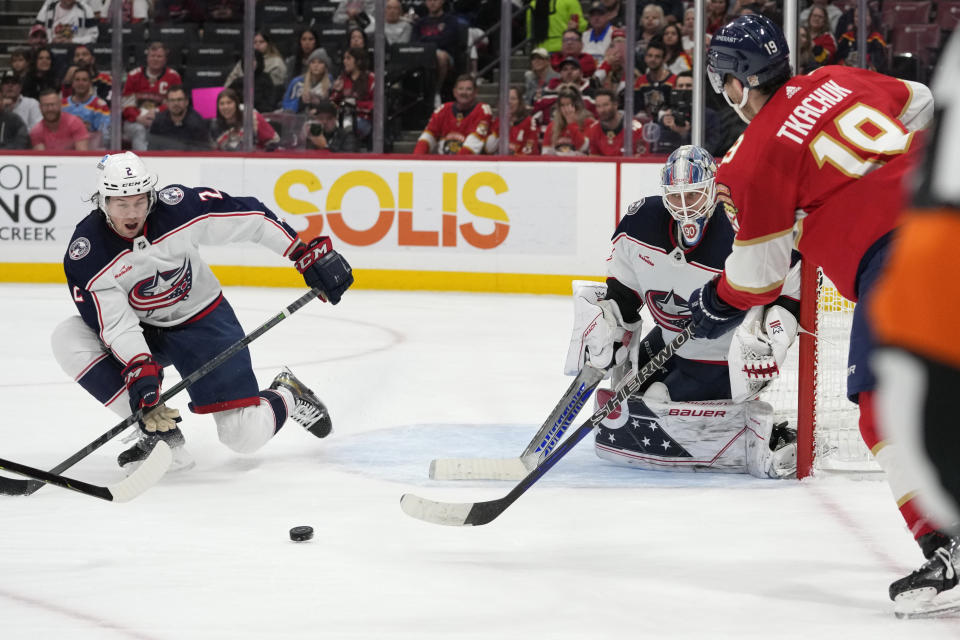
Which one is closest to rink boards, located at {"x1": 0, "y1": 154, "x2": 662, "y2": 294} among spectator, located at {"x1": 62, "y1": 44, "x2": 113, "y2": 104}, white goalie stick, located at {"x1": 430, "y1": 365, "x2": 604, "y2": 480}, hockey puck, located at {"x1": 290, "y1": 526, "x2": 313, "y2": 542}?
spectator, located at {"x1": 62, "y1": 44, "x2": 113, "y2": 104}

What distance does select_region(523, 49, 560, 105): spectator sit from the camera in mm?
7656

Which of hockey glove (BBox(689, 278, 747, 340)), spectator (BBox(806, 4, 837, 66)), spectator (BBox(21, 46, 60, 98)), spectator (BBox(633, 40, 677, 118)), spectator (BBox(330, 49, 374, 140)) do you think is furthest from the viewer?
spectator (BBox(21, 46, 60, 98))

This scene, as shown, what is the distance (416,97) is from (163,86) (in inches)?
64.1

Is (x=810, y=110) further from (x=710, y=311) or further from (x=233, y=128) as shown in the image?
(x=233, y=128)

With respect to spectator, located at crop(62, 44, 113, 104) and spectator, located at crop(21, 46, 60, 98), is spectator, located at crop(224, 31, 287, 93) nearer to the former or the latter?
spectator, located at crop(62, 44, 113, 104)

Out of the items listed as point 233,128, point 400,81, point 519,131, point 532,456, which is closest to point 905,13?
point 519,131

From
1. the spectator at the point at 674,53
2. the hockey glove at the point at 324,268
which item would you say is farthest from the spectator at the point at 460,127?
the hockey glove at the point at 324,268

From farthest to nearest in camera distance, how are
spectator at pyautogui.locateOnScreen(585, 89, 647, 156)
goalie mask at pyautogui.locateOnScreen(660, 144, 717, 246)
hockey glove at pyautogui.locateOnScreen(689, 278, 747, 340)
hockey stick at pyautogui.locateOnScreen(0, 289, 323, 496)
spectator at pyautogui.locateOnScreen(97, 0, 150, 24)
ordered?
spectator at pyautogui.locateOnScreen(97, 0, 150, 24) < spectator at pyautogui.locateOnScreen(585, 89, 647, 156) < goalie mask at pyautogui.locateOnScreen(660, 144, 717, 246) < hockey stick at pyautogui.locateOnScreen(0, 289, 323, 496) < hockey glove at pyautogui.locateOnScreen(689, 278, 747, 340)

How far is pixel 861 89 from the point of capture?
224 cm

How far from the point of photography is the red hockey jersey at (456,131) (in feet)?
25.1

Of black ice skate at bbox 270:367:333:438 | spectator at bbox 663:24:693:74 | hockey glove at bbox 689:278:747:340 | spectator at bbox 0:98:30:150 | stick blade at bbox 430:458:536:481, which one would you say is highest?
spectator at bbox 663:24:693:74

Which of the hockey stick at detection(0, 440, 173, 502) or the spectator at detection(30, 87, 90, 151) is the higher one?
the spectator at detection(30, 87, 90, 151)

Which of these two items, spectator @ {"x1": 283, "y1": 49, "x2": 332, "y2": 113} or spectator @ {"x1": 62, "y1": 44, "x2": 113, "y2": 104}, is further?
spectator @ {"x1": 62, "y1": 44, "x2": 113, "y2": 104}

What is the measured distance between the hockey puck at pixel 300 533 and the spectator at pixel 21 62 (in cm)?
656
